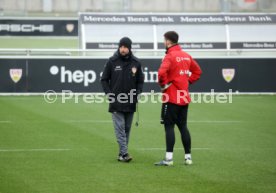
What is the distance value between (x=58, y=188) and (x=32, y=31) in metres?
40.0

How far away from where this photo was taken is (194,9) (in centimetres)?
5406

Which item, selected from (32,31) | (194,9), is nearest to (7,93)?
(32,31)

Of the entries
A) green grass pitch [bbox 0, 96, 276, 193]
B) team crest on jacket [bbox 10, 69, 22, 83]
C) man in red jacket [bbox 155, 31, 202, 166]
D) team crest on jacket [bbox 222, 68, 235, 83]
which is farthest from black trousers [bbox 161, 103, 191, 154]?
team crest on jacket [bbox 222, 68, 235, 83]

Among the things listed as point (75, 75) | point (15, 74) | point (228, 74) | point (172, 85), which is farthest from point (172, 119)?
point (228, 74)

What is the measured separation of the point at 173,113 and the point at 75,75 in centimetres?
1184

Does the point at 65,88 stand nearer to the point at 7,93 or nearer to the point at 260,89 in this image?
the point at 7,93

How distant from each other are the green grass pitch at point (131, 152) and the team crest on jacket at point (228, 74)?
340cm

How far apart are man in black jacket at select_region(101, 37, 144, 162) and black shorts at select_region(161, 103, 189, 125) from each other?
2.20 ft

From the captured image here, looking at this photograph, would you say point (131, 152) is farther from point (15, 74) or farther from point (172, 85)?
point (15, 74)

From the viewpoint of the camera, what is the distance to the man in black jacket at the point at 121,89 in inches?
464

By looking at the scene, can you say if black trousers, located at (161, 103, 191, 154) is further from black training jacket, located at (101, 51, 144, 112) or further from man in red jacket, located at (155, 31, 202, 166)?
black training jacket, located at (101, 51, 144, 112)

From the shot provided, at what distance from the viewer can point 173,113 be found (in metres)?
11.3

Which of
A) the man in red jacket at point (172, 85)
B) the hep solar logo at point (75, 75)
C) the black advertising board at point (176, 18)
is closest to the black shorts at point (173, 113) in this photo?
the man in red jacket at point (172, 85)

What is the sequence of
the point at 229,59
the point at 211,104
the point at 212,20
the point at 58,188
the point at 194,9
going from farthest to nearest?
the point at 194,9
the point at 212,20
the point at 229,59
the point at 211,104
the point at 58,188
